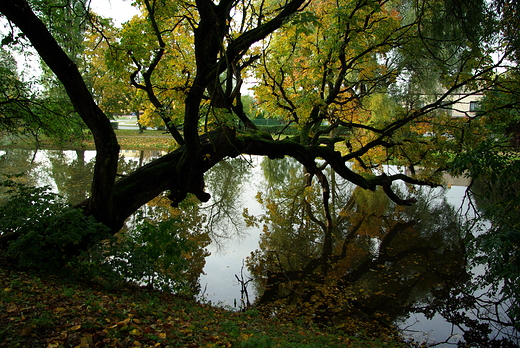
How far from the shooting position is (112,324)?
2.85 metres

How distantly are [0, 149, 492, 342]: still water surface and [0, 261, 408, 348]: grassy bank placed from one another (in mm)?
1354

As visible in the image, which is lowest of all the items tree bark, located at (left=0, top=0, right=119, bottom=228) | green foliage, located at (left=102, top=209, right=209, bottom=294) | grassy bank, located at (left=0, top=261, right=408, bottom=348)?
grassy bank, located at (left=0, top=261, right=408, bottom=348)

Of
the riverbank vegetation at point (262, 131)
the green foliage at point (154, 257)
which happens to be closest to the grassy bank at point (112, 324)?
the green foliage at point (154, 257)

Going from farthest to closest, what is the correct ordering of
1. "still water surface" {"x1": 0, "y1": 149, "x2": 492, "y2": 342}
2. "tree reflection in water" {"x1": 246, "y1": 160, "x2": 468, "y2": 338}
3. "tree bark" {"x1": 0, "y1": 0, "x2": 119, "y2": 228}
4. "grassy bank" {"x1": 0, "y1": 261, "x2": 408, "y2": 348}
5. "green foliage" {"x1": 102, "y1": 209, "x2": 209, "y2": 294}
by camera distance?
"still water surface" {"x1": 0, "y1": 149, "x2": 492, "y2": 342} < "tree reflection in water" {"x1": 246, "y1": 160, "x2": 468, "y2": 338} < "green foliage" {"x1": 102, "y1": 209, "x2": 209, "y2": 294} < "tree bark" {"x1": 0, "y1": 0, "x2": 119, "y2": 228} < "grassy bank" {"x1": 0, "y1": 261, "x2": 408, "y2": 348}

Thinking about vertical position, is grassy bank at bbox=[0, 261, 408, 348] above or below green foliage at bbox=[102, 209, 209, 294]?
below

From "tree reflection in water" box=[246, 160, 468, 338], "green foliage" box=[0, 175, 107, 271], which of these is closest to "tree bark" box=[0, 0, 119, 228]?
"green foliage" box=[0, 175, 107, 271]

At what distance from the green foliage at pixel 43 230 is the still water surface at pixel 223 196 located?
143 centimetres

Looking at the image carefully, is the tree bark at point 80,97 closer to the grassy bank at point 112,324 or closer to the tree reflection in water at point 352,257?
the grassy bank at point 112,324

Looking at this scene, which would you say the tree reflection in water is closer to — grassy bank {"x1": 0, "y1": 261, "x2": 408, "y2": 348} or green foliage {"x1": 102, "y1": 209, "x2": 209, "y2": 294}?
grassy bank {"x1": 0, "y1": 261, "x2": 408, "y2": 348}

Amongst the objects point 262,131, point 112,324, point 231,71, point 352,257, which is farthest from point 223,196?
point 112,324

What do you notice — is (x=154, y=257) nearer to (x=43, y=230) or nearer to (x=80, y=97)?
(x=43, y=230)

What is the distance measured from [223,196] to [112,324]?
10.6 metres

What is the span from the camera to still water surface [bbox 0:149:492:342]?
600 cm

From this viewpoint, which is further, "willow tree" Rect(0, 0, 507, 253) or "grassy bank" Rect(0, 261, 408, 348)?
"willow tree" Rect(0, 0, 507, 253)
